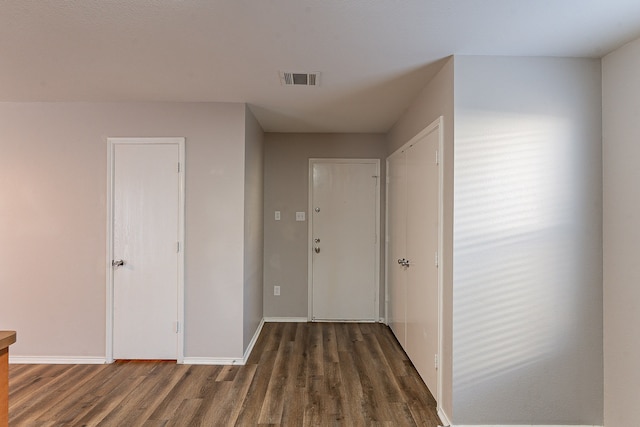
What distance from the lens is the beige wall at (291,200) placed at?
4590 millimetres

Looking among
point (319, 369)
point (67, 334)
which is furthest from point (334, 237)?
point (67, 334)

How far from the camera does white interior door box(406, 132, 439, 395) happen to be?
2.62m

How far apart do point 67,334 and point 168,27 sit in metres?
2.95

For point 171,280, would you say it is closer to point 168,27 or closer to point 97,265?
point 97,265

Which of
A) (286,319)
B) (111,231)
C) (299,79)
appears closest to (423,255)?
(299,79)

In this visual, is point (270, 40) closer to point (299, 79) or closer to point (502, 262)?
point (299, 79)

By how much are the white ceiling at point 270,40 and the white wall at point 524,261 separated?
0.37 m

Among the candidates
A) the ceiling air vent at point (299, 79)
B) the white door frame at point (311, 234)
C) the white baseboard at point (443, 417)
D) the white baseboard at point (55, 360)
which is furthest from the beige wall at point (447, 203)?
the white baseboard at point (55, 360)

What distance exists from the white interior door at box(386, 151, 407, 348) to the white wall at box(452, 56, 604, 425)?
1.25 metres

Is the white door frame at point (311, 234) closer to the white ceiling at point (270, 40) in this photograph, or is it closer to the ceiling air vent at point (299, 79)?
the white ceiling at point (270, 40)

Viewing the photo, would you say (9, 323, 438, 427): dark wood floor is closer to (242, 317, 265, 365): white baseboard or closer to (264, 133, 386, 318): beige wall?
(242, 317, 265, 365): white baseboard

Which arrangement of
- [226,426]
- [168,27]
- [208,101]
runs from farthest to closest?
[208,101], [226,426], [168,27]

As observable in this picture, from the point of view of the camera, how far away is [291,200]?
4609 millimetres

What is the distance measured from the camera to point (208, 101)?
3.25 m
